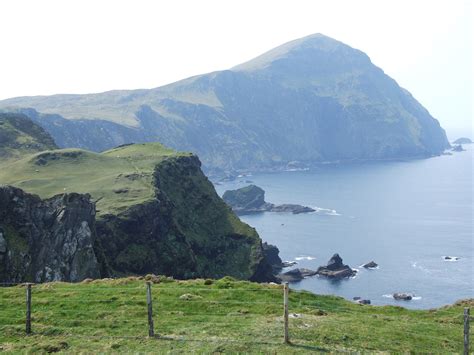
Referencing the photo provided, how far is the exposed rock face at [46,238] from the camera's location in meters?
86.2

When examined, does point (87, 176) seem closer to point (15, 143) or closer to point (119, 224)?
point (119, 224)

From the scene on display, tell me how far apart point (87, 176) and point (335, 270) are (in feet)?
282

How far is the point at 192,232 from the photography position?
163000mm

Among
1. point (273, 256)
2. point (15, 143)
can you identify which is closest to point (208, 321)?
point (273, 256)

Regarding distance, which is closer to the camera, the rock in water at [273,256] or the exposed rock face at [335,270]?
the exposed rock face at [335,270]

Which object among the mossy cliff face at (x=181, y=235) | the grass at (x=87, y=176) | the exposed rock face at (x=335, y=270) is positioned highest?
the grass at (x=87, y=176)

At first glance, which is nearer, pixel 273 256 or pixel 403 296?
pixel 403 296

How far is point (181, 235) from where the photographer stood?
491 ft

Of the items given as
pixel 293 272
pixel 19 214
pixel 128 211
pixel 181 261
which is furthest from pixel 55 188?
pixel 293 272

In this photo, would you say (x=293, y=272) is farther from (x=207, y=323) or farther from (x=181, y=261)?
(x=207, y=323)

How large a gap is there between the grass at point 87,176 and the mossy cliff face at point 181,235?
4893mm

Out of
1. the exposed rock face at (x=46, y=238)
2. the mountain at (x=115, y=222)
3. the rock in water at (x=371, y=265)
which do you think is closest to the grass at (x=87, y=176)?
the mountain at (x=115, y=222)

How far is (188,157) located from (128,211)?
55397 mm

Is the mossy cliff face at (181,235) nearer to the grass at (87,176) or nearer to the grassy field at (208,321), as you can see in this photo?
the grass at (87,176)
